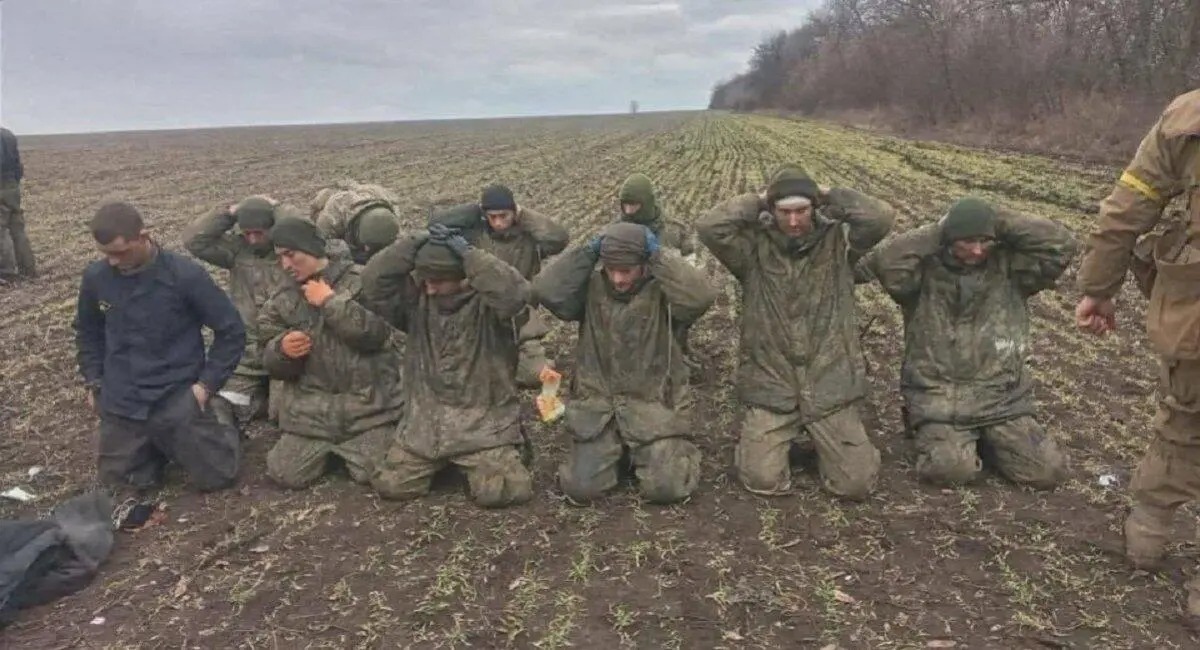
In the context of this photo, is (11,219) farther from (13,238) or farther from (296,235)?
(296,235)

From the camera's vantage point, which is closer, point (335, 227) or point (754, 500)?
point (754, 500)

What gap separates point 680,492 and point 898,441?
62.4 inches

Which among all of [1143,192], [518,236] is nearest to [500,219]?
[518,236]

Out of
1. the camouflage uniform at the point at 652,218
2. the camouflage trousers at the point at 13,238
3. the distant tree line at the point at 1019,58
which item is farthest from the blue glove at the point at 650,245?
the distant tree line at the point at 1019,58

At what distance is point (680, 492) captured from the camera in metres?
4.86

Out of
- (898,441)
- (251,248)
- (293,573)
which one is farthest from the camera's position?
(251,248)

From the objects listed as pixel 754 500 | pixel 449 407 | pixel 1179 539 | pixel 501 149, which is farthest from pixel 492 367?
pixel 501 149

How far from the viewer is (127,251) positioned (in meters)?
4.70

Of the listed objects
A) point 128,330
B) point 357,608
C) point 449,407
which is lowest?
point 357,608

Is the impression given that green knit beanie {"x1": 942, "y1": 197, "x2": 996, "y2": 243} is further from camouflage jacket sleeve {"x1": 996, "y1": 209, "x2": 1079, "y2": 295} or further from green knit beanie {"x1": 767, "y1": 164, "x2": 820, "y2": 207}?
green knit beanie {"x1": 767, "y1": 164, "x2": 820, "y2": 207}

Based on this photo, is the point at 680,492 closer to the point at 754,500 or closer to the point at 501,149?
the point at 754,500

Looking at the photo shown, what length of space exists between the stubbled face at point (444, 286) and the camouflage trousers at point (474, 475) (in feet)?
2.84

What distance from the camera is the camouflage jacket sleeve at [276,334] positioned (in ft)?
17.0

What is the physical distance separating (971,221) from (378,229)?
367 centimetres
